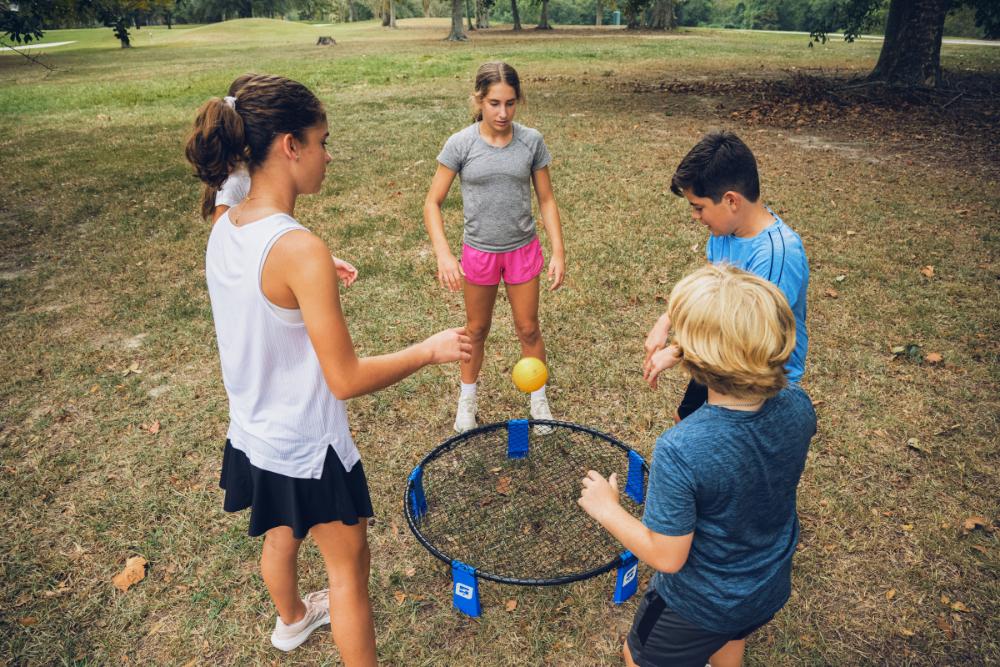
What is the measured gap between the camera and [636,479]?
3588 millimetres

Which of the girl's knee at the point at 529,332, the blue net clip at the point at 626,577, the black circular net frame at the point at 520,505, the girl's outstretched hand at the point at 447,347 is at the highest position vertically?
the girl's outstretched hand at the point at 447,347

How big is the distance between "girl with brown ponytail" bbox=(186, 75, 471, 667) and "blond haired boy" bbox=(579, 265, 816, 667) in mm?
837

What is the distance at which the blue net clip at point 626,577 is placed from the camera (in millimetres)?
2799

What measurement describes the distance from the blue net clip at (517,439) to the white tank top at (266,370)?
70.5 inches

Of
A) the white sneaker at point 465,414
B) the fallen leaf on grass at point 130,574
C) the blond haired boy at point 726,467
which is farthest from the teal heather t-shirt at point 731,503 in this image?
the fallen leaf on grass at point 130,574

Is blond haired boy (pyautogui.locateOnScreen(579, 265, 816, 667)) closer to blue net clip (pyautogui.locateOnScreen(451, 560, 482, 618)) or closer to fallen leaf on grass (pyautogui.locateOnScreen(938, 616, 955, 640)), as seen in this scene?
blue net clip (pyautogui.locateOnScreen(451, 560, 482, 618))

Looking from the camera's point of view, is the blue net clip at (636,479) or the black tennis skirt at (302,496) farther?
the blue net clip at (636,479)

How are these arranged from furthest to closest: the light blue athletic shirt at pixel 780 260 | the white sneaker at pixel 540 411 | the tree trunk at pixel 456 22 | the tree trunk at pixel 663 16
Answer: the tree trunk at pixel 663 16 < the tree trunk at pixel 456 22 < the white sneaker at pixel 540 411 < the light blue athletic shirt at pixel 780 260

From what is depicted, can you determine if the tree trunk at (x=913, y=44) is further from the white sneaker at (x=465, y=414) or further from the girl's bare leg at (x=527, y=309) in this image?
the white sneaker at (x=465, y=414)

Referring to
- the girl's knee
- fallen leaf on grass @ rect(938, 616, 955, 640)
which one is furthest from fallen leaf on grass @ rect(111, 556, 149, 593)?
fallen leaf on grass @ rect(938, 616, 955, 640)

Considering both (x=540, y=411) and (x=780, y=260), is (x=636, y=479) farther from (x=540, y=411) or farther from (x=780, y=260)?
(x=780, y=260)

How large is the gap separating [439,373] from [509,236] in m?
1.68

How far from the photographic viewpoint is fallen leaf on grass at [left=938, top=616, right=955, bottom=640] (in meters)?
2.88

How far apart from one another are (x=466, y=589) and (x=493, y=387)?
7.21ft
